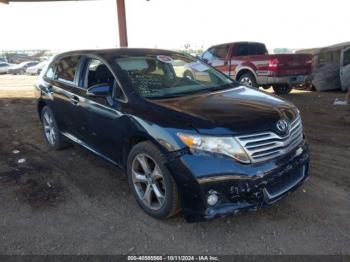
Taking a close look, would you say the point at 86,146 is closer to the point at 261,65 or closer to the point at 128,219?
the point at 128,219

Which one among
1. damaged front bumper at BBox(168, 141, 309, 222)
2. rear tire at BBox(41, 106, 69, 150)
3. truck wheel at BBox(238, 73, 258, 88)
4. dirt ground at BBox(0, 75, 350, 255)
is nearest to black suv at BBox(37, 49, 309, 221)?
damaged front bumper at BBox(168, 141, 309, 222)

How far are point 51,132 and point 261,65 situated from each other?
25.3 feet

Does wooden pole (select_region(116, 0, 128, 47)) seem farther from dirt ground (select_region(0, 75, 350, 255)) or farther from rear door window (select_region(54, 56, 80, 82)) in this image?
dirt ground (select_region(0, 75, 350, 255))

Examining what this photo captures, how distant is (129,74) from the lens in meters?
4.02

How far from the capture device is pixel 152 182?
11.6ft

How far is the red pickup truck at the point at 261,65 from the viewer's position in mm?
11273

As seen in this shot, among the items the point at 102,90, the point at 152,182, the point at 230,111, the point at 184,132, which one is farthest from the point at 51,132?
the point at 230,111

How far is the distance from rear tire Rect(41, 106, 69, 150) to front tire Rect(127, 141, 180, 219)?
7.64 ft

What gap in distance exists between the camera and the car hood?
10.1ft

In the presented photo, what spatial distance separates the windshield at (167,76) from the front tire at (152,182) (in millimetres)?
662

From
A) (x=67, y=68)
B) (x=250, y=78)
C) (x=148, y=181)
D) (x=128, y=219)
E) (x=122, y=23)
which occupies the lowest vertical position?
(x=128, y=219)

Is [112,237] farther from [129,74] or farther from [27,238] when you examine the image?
[129,74]

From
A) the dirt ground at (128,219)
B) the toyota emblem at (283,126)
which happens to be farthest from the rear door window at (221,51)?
the toyota emblem at (283,126)

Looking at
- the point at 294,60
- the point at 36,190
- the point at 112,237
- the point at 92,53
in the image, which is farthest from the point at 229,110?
the point at 294,60
